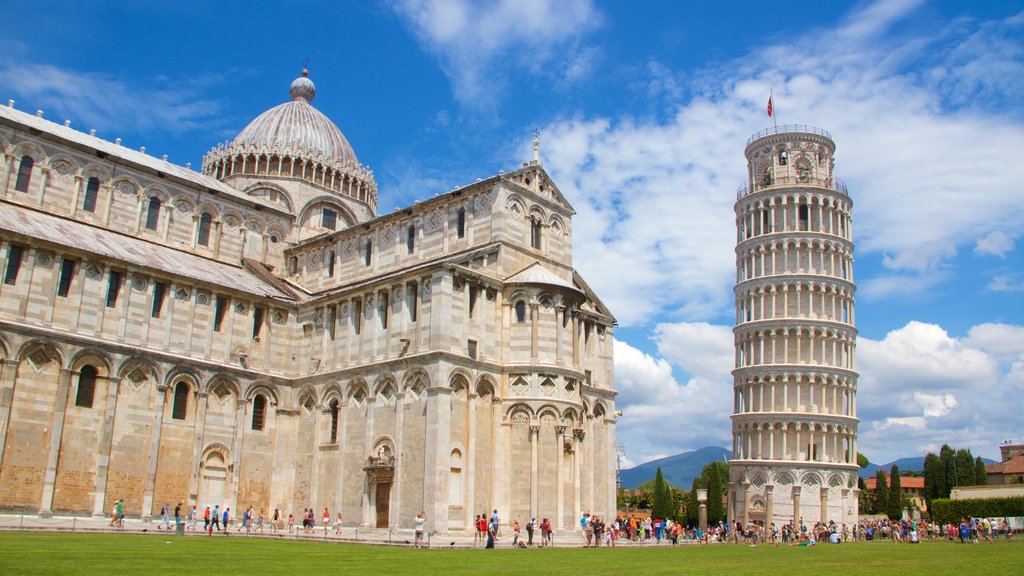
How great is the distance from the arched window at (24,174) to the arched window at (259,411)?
50.7ft

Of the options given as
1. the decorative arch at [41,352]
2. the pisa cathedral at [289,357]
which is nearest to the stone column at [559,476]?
the pisa cathedral at [289,357]

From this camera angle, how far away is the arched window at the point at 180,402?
39969 millimetres

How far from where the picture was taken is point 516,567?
66.4 ft

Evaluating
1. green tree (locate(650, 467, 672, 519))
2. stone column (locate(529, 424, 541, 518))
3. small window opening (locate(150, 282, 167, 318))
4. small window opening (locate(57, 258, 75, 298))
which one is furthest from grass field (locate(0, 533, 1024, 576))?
green tree (locate(650, 467, 672, 519))

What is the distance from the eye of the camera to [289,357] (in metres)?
45.3

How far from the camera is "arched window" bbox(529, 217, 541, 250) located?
43969 millimetres

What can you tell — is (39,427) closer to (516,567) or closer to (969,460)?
(516,567)

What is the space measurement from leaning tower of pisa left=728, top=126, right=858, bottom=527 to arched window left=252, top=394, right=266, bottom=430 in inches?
1626

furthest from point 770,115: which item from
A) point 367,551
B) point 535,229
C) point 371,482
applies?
point 367,551

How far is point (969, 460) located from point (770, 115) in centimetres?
4418

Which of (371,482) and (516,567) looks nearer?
(516,567)

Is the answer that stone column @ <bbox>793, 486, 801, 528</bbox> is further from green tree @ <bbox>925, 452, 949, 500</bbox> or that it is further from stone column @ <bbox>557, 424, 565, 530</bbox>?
stone column @ <bbox>557, 424, 565, 530</bbox>

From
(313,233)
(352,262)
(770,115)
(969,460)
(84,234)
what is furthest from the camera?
(969,460)

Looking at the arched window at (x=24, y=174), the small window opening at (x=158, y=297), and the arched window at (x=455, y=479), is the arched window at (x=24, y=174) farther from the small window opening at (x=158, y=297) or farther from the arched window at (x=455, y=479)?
the arched window at (x=455, y=479)
